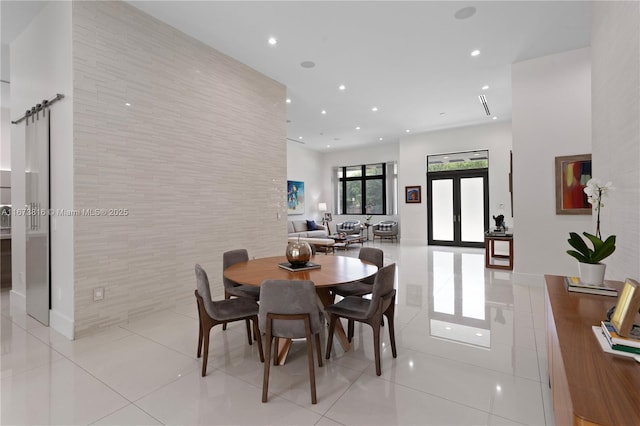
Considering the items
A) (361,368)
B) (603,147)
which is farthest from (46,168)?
(603,147)

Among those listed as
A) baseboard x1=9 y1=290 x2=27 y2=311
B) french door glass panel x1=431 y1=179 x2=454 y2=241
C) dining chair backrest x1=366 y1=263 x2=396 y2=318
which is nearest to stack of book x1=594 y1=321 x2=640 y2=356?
dining chair backrest x1=366 y1=263 x2=396 y2=318

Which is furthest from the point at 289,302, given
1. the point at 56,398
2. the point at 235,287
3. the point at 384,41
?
the point at 384,41

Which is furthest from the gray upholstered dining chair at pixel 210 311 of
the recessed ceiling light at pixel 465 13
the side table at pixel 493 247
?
the side table at pixel 493 247

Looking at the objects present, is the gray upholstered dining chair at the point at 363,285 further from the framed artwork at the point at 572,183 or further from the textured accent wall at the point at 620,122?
the framed artwork at the point at 572,183

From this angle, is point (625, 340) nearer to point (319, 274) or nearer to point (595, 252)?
point (595, 252)

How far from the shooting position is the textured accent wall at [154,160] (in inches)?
123

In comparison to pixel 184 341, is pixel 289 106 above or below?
above

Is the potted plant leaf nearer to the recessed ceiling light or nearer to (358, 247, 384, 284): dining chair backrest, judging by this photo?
(358, 247, 384, 284): dining chair backrest

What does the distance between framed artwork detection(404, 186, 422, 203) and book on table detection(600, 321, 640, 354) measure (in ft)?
29.7

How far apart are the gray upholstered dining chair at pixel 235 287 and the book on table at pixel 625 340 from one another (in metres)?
2.43

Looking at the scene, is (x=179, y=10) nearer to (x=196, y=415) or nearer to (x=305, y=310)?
(x=305, y=310)

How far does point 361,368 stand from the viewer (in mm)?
→ 2436

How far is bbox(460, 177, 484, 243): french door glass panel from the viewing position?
919 cm

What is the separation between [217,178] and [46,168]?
1.88 metres
